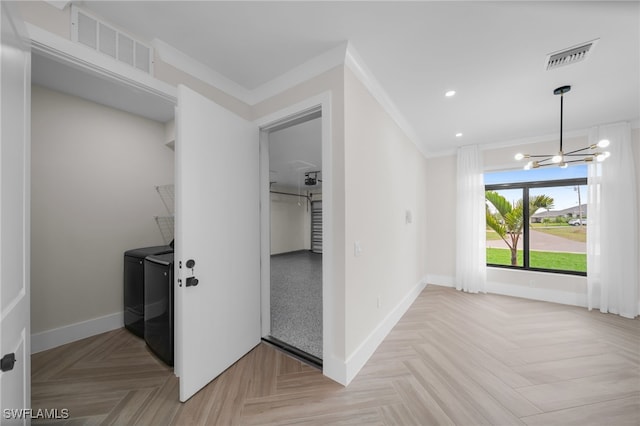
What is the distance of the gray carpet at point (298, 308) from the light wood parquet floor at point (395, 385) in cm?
30

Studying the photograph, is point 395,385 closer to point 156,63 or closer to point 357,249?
point 357,249

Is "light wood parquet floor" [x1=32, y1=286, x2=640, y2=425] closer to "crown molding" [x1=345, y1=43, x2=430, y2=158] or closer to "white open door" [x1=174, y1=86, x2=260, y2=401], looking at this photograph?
"white open door" [x1=174, y1=86, x2=260, y2=401]

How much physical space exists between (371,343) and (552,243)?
12.8 ft

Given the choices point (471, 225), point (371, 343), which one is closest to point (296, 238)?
point (471, 225)

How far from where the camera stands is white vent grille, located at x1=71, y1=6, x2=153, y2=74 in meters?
1.39

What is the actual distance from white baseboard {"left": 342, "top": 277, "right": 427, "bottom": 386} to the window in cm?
237

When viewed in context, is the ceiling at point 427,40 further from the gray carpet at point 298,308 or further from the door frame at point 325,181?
the gray carpet at point 298,308

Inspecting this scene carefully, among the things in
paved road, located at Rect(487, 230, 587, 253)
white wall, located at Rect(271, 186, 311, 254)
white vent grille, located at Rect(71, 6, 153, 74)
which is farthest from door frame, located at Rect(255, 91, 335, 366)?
white wall, located at Rect(271, 186, 311, 254)

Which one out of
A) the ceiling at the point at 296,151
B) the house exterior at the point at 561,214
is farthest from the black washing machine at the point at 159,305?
the house exterior at the point at 561,214

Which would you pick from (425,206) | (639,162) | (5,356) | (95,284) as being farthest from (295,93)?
(639,162)

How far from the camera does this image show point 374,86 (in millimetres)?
2229

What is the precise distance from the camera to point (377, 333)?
7.44 ft

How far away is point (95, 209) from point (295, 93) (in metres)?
2.58

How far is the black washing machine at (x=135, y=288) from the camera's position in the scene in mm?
2328
